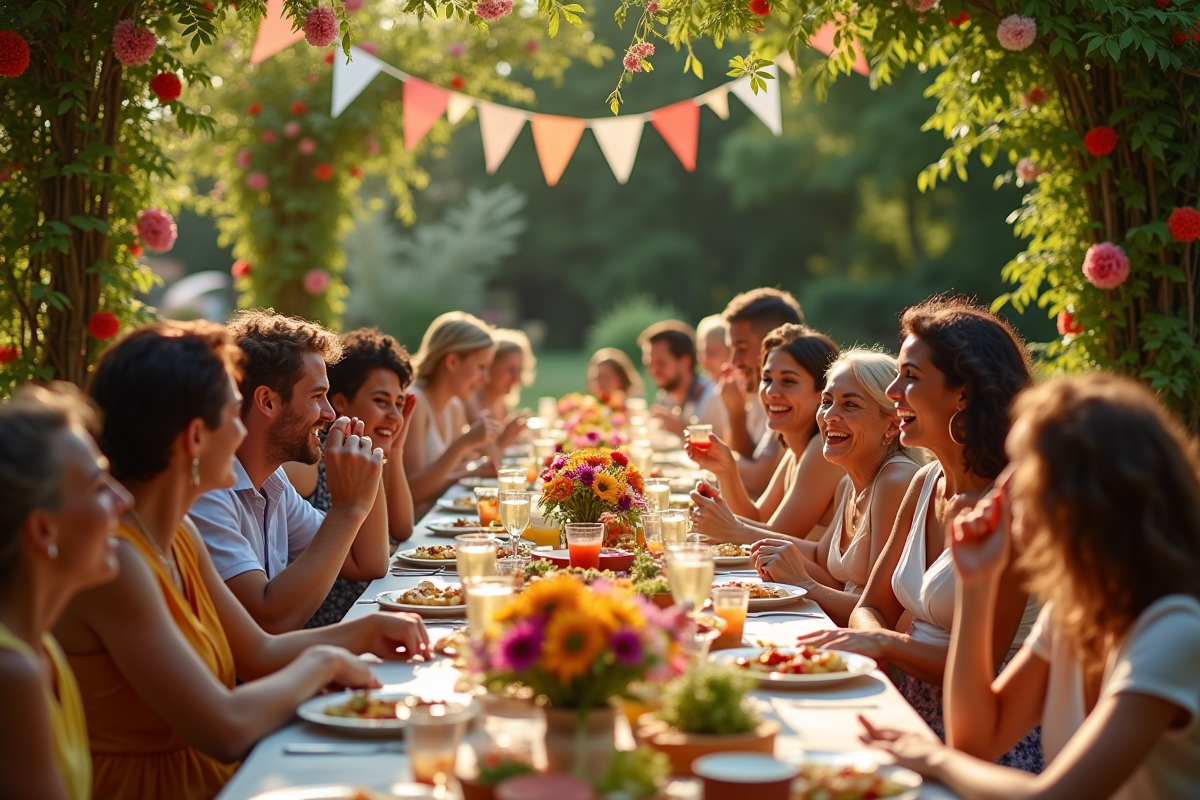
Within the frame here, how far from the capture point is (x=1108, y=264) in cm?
446

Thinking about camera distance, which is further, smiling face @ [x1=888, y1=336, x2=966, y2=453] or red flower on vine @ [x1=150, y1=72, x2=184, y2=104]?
red flower on vine @ [x1=150, y1=72, x2=184, y2=104]

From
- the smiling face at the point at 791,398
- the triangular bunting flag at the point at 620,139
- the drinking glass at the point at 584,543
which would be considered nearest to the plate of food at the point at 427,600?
the drinking glass at the point at 584,543

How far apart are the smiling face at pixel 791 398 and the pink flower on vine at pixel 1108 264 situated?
1.19 meters

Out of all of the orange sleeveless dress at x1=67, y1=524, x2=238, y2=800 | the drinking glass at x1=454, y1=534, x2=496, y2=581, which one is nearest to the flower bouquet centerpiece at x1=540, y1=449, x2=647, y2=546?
the drinking glass at x1=454, y1=534, x2=496, y2=581

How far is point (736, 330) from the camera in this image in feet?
18.3

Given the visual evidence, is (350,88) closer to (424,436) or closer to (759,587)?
(424,436)

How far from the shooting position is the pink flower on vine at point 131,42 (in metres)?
3.94

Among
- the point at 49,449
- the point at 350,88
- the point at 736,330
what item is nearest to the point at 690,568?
the point at 49,449

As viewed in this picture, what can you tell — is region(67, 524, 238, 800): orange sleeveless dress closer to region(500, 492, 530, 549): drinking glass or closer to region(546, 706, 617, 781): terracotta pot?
region(546, 706, 617, 781): terracotta pot

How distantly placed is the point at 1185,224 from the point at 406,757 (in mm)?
3671

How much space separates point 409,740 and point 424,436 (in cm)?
421

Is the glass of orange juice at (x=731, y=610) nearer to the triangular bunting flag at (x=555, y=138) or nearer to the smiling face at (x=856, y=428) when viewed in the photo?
the smiling face at (x=856, y=428)

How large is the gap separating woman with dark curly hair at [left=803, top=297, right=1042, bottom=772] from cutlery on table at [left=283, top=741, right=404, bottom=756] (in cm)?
120

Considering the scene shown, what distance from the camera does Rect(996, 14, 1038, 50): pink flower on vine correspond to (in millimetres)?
4133
